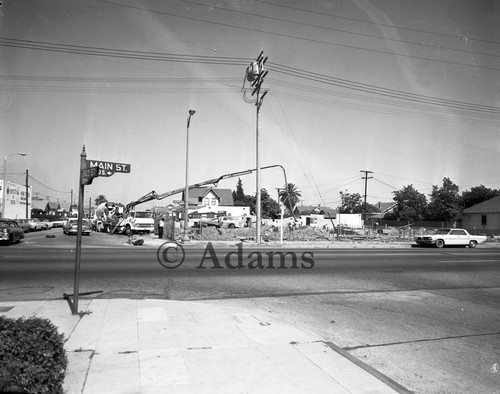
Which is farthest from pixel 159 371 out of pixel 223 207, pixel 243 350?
pixel 223 207

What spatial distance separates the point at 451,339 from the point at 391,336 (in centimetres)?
98

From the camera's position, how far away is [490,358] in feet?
18.0

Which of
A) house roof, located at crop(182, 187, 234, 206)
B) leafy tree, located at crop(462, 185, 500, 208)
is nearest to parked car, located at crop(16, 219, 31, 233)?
house roof, located at crop(182, 187, 234, 206)

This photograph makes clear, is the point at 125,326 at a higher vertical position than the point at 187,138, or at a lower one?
lower

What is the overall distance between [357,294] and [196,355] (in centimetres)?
600

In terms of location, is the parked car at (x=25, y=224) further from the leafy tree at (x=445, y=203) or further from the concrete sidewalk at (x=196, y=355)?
the leafy tree at (x=445, y=203)

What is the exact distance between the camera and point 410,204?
80.5 metres

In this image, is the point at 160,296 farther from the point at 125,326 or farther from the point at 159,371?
the point at 159,371

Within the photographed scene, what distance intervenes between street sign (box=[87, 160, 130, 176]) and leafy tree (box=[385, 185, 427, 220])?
77192 mm

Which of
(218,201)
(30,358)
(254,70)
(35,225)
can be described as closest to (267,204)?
(218,201)

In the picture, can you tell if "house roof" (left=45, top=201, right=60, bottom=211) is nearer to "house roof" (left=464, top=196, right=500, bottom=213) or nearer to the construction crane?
the construction crane

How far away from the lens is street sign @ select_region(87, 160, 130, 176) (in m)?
6.78

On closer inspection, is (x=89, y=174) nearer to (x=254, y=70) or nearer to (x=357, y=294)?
(x=357, y=294)

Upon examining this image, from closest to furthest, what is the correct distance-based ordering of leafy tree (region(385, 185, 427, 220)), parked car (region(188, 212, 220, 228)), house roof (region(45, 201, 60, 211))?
parked car (region(188, 212, 220, 228))
leafy tree (region(385, 185, 427, 220))
house roof (region(45, 201, 60, 211))
